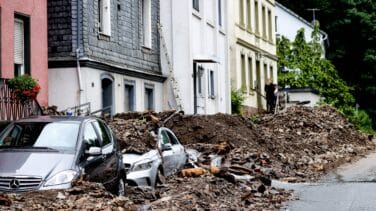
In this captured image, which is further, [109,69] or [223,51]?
[223,51]

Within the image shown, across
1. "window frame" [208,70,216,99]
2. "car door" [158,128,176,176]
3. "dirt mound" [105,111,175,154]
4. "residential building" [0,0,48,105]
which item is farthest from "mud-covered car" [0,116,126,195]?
"window frame" [208,70,216,99]

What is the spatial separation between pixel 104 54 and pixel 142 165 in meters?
11.2

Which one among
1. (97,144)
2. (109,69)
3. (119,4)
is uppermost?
(119,4)

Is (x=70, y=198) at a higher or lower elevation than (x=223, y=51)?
lower

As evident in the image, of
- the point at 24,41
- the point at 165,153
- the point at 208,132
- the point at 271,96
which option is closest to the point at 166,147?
the point at 165,153

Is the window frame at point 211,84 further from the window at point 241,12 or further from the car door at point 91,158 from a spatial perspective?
the car door at point 91,158

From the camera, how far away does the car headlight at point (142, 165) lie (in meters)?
15.5

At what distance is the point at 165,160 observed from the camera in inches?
675

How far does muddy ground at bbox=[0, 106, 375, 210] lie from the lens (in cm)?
1149

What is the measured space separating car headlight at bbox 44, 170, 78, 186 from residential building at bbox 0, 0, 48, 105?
865 cm

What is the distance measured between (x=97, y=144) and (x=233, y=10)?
102ft

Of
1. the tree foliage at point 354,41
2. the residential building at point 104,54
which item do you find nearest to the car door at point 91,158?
the residential building at point 104,54

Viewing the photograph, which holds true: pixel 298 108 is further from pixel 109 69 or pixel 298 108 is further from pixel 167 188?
pixel 167 188

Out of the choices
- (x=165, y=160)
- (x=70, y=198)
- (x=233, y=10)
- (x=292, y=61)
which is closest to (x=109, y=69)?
(x=165, y=160)
